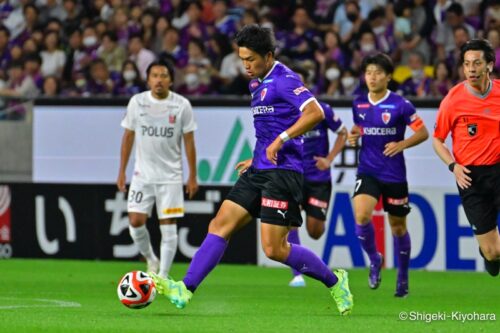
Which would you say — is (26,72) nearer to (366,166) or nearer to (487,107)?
(366,166)

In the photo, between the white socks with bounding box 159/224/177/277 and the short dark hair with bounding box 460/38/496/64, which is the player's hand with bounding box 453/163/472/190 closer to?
the short dark hair with bounding box 460/38/496/64

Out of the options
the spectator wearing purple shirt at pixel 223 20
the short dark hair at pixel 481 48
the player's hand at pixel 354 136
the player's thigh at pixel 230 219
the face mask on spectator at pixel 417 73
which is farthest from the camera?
the spectator wearing purple shirt at pixel 223 20

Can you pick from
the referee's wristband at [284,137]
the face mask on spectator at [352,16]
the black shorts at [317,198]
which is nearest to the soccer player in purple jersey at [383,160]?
the black shorts at [317,198]

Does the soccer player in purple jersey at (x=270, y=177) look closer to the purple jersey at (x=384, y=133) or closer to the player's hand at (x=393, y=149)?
the player's hand at (x=393, y=149)

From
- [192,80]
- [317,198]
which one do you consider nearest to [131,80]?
[192,80]

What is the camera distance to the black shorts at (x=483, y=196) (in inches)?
427

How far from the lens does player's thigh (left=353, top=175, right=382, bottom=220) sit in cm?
1266

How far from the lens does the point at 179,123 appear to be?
1370 cm

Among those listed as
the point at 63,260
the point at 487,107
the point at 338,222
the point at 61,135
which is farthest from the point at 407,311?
the point at 61,135

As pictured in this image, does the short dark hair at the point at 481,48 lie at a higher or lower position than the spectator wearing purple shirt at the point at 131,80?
higher

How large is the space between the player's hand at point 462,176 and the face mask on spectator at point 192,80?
8760mm

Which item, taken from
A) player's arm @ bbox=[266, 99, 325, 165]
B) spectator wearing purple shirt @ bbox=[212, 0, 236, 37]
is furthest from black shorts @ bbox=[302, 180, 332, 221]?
spectator wearing purple shirt @ bbox=[212, 0, 236, 37]

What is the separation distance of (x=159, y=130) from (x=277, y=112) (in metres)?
3.92

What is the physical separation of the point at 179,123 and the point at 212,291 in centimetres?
181
